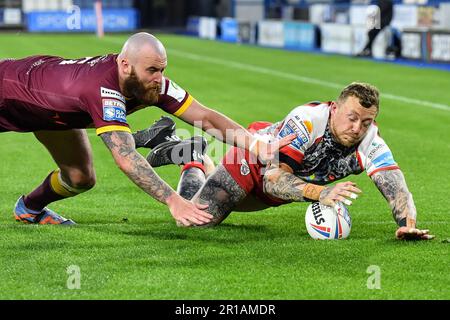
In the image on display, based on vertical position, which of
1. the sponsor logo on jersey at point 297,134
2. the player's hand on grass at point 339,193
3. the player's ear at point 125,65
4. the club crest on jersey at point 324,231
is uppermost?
the player's ear at point 125,65

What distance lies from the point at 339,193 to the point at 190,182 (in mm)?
2305

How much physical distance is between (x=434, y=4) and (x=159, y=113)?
678 inches

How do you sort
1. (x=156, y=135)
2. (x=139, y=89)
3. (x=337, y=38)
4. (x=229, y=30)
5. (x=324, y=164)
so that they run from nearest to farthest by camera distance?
(x=139, y=89) → (x=324, y=164) → (x=156, y=135) → (x=337, y=38) → (x=229, y=30)

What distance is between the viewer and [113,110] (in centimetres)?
788

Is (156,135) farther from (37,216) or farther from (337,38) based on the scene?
(337,38)

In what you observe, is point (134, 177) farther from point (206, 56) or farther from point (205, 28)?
point (205, 28)

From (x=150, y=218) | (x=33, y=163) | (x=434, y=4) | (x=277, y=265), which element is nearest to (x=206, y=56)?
(x=434, y=4)

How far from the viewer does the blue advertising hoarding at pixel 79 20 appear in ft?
181

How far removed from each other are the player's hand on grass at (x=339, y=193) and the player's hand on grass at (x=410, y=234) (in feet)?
1.96

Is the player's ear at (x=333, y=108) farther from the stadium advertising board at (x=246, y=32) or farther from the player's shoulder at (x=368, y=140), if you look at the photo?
the stadium advertising board at (x=246, y=32)

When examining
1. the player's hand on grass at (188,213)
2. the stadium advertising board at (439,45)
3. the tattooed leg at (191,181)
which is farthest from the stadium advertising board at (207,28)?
the player's hand on grass at (188,213)

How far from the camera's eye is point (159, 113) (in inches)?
760

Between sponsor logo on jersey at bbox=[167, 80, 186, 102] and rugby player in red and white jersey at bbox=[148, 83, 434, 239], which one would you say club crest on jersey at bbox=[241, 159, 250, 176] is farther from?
sponsor logo on jersey at bbox=[167, 80, 186, 102]

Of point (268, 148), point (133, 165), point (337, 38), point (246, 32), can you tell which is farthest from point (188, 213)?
point (246, 32)
